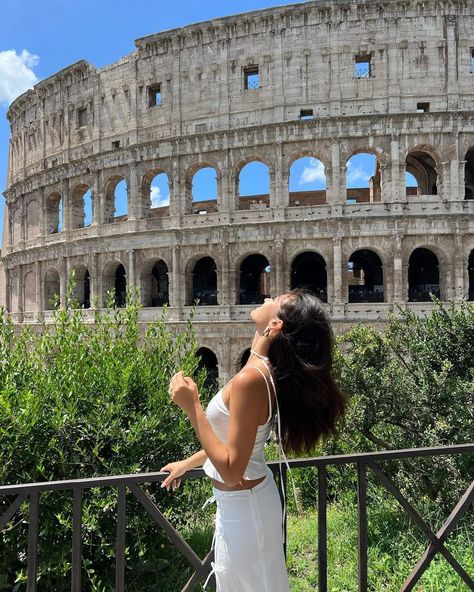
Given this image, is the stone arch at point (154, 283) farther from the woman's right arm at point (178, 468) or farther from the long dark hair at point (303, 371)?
the long dark hair at point (303, 371)

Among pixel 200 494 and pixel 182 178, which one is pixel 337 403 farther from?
pixel 182 178

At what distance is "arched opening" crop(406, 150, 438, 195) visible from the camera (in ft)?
77.1

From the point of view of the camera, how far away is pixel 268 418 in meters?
2.12

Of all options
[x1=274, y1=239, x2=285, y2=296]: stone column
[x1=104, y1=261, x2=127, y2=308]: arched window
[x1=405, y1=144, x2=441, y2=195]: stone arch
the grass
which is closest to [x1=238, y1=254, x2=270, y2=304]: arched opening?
[x1=274, y1=239, x2=285, y2=296]: stone column

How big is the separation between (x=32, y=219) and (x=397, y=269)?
808 inches

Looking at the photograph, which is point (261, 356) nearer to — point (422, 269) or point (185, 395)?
point (185, 395)

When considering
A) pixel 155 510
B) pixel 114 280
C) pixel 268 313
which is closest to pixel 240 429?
pixel 268 313

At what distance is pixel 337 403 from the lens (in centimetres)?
236

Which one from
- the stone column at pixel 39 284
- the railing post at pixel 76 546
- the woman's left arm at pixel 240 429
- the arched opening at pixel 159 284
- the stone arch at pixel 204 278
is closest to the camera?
the woman's left arm at pixel 240 429

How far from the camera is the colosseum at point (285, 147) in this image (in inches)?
731

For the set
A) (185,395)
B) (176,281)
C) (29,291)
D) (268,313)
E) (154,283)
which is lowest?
(185,395)

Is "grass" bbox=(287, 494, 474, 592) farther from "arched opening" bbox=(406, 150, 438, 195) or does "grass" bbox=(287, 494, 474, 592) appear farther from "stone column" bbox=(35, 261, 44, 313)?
"stone column" bbox=(35, 261, 44, 313)

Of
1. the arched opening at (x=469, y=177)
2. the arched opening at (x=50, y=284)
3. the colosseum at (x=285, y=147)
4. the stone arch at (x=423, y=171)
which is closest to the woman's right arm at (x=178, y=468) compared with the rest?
the colosseum at (x=285, y=147)

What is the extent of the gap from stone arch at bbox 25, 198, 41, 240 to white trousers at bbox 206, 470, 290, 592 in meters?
26.5
